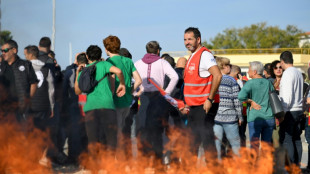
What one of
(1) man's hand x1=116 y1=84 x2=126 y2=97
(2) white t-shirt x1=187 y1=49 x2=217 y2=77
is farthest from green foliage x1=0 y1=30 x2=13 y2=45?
(2) white t-shirt x1=187 y1=49 x2=217 y2=77

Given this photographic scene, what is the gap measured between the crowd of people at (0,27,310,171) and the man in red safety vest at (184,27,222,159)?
1cm

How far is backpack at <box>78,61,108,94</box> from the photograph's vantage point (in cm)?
582

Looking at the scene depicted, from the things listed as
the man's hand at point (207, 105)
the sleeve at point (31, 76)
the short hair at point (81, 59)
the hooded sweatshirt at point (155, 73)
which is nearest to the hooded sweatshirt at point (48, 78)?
the sleeve at point (31, 76)

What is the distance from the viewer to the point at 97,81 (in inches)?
232

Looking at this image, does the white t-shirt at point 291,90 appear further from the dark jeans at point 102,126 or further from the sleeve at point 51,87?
the sleeve at point 51,87

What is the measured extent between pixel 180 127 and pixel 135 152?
89 cm

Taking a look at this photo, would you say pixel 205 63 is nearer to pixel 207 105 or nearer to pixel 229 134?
pixel 207 105

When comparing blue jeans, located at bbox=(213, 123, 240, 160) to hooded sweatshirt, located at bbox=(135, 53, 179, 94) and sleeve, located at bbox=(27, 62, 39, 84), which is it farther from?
sleeve, located at bbox=(27, 62, 39, 84)

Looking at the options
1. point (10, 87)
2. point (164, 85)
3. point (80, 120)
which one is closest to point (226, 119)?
point (164, 85)

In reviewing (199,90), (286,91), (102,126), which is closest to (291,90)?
(286,91)

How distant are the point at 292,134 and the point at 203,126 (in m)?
1.89

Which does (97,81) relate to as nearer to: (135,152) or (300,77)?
(135,152)

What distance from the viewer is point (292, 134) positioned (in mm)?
7062

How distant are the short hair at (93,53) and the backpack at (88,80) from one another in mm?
320
